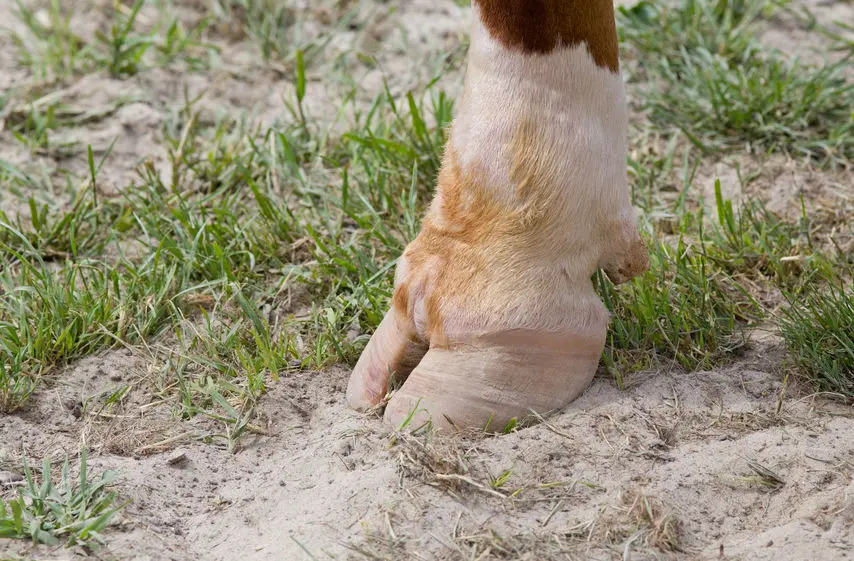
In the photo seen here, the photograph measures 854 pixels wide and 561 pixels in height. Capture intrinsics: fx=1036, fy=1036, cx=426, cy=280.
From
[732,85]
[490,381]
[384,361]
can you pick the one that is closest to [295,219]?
[384,361]

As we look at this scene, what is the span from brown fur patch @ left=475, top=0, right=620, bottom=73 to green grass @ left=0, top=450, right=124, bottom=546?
1275mm

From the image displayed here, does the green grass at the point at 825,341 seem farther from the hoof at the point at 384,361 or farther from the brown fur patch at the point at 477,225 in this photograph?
the hoof at the point at 384,361

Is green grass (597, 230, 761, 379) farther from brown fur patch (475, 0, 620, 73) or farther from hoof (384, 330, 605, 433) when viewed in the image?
brown fur patch (475, 0, 620, 73)

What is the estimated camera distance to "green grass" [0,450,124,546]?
208cm

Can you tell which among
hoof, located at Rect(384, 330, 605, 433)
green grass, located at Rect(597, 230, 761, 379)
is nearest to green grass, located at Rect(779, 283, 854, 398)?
green grass, located at Rect(597, 230, 761, 379)

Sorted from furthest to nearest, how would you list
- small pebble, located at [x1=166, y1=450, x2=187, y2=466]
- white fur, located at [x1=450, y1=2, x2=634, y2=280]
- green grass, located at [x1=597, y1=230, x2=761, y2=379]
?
1. green grass, located at [x1=597, y1=230, x2=761, y2=379]
2. small pebble, located at [x1=166, y1=450, x2=187, y2=466]
3. white fur, located at [x1=450, y1=2, x2=634, y2=280]

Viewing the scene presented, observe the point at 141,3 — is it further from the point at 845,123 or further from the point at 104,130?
the point at 845,123

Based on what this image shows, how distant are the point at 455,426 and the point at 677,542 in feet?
1.78

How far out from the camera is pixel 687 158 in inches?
140

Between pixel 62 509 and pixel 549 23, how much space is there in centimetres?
143

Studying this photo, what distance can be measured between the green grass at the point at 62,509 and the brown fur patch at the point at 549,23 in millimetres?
1275

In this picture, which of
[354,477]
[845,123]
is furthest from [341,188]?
[845,123]

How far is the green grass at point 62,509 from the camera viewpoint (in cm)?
208

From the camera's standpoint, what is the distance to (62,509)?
2.14 m
